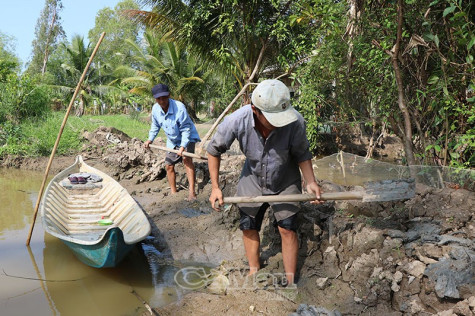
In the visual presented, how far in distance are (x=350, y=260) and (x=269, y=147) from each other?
1.22m

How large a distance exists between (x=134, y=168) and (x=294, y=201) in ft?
19.8

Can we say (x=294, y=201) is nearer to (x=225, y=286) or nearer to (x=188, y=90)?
(x=225, y=286)

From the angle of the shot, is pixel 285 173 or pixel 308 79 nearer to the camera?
pixel 285 173

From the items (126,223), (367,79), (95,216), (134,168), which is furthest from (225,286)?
(134,168)

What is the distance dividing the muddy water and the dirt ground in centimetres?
30

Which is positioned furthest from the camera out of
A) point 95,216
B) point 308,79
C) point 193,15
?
point 193,15

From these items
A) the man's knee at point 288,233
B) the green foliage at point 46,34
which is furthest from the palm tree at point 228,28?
the green foliage at point 46,34

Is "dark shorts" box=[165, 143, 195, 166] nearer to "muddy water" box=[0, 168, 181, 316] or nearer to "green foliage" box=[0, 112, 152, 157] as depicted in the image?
"muddy water" box=[0, 168, 181, 316]

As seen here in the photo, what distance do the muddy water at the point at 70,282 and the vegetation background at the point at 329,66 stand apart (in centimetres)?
318

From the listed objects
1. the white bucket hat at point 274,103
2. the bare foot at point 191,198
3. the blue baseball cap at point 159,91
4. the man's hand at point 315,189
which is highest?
the blue baseball cap at point 159,91

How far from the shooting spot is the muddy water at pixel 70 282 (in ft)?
10.8

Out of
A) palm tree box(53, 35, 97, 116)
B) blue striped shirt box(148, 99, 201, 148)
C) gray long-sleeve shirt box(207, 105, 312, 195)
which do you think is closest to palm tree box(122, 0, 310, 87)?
blue striped shirt box(148, 99, 201, 148)

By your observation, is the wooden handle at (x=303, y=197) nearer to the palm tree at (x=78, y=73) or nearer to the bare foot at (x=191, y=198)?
the bare foot at (x=191, y=198)

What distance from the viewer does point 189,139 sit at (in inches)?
219
